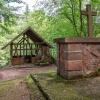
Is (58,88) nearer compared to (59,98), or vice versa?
(59,98)

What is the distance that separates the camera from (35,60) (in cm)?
2391

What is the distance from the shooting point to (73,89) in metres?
6.60

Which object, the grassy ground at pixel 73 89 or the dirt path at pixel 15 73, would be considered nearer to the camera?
the grassy ground at pixel 73 89

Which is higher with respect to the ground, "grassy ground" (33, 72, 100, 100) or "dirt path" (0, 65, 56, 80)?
"grassy ground" (33, 72, 100, 100)

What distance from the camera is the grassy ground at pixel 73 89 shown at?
19.0 ft

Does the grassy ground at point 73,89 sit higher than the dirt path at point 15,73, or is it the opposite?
the grassy ground at point 73,89

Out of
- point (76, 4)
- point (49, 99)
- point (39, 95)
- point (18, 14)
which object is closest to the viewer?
point (49, 99)

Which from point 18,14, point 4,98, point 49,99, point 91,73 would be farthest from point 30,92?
point 18,14

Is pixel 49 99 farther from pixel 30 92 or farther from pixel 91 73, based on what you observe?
pixel 91 73

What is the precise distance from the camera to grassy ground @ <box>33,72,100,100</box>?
580cm

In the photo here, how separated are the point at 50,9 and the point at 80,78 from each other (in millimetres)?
17074

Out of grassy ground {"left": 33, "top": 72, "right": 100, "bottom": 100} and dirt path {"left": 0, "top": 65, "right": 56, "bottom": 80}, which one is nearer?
grassy ground {"left": 33, "top": 72, "right": 100, "bottom": 100}

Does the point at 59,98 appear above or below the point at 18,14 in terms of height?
below

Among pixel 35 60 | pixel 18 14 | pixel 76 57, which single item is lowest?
pixel 35 60
